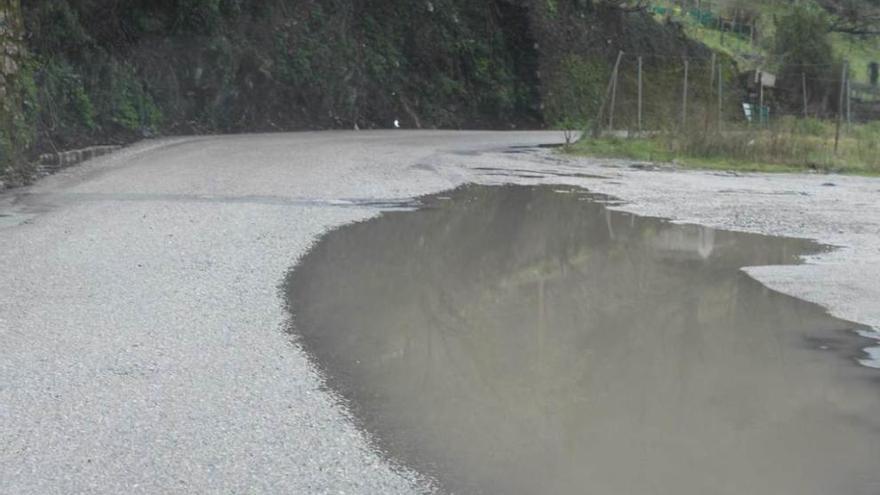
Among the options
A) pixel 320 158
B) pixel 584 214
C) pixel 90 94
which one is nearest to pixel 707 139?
pixel 320 158

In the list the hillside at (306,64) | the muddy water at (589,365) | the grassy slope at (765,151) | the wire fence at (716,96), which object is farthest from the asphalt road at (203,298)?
the wire fence at (716,96)

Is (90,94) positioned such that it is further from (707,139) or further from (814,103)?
(814,103)

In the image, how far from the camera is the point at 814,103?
1398 inches

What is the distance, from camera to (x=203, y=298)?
28.8 feet

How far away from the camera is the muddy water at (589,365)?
5.57 meters

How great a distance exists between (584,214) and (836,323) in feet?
21.6

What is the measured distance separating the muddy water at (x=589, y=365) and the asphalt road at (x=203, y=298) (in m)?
0.41

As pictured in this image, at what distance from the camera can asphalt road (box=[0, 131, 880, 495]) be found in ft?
17.4

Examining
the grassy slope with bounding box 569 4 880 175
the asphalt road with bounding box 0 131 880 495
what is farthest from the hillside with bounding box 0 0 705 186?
the grassy slope with bounding box 569 4 880 175

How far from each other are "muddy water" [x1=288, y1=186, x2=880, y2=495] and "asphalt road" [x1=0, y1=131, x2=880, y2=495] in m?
0.41

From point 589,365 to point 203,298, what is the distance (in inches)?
128

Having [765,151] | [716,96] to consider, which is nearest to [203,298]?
[765,151]

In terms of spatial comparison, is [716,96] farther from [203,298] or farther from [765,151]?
[203,298]

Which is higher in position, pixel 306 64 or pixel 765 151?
pixel 306 64
